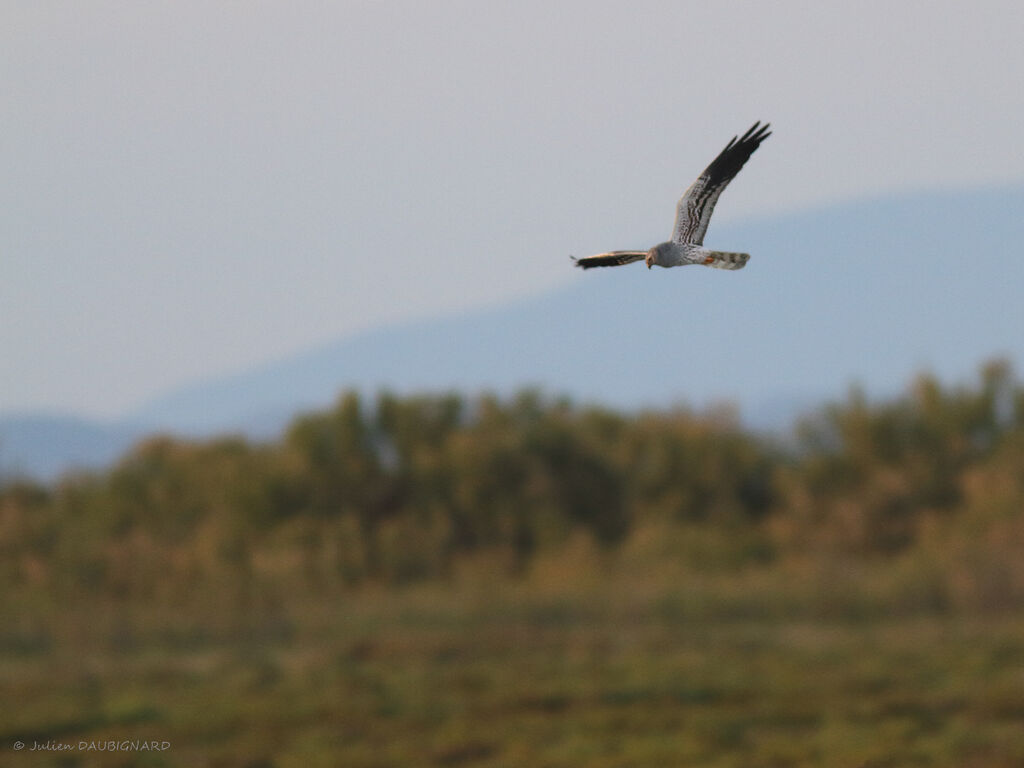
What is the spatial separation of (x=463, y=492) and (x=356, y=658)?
260 inches

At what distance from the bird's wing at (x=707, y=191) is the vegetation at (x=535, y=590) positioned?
15.5 m

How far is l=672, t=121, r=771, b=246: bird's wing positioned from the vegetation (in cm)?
1548

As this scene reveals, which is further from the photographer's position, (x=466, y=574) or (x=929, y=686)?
(x=466, y=574)

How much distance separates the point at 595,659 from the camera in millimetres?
22344

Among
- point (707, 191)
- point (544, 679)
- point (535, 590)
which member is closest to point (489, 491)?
point (535, 590)

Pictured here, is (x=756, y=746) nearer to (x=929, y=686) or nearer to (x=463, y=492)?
(x=929, y=686)

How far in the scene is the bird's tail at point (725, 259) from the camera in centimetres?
150

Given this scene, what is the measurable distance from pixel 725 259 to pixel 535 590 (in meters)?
24.1

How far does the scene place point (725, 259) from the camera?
1.51 metres

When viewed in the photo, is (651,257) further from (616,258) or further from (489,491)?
(489,491)

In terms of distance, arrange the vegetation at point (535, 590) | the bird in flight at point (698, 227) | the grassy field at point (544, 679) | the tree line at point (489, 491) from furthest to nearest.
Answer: the tree line at point (489, 491), the vegetation at point (535, 590), the grassy field at point (544, 679), the bird in flight at point (698, 227)

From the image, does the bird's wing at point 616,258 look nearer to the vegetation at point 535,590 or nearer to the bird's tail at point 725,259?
the bird's tail at point 725,259

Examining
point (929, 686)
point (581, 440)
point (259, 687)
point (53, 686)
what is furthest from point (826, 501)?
point (53, 686)

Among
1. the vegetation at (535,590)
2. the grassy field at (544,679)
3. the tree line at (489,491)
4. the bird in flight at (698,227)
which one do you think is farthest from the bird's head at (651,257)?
the tree line at (489,491)
